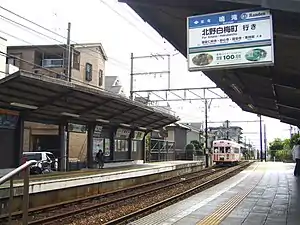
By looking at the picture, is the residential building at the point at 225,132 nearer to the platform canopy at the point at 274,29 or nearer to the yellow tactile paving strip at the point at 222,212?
the platform canopy at the point at 274,29

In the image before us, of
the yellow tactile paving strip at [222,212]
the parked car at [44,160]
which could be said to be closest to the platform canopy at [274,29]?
the yellow tactile paving strip at [222,212]

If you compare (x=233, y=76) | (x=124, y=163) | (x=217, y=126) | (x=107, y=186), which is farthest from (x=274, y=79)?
(x=217, y=126)

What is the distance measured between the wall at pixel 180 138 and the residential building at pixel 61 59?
768 inches

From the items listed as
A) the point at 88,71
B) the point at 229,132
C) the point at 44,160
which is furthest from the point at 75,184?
the point at 229,132

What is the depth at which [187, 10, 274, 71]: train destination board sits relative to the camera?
762 cm

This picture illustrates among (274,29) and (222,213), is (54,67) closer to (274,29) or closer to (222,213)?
(222,213)

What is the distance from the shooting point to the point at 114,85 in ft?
163

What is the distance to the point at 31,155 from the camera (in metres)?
24.3

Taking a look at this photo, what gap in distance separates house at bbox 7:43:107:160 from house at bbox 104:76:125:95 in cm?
749

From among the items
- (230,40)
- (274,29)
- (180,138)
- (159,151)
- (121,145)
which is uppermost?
(274,29)

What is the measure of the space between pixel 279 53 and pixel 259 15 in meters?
2.74

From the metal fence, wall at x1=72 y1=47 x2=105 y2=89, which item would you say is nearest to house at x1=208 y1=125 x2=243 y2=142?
the metal fence

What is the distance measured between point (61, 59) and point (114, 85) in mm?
12768

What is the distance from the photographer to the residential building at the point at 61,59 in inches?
1423
